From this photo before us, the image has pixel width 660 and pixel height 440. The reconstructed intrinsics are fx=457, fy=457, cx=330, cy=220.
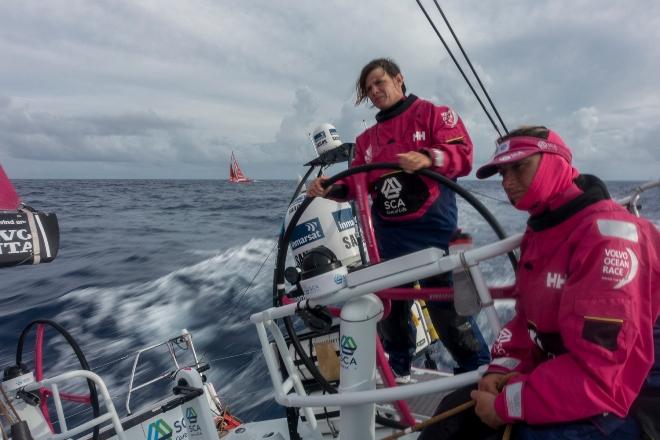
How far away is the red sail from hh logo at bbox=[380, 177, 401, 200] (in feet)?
4.90

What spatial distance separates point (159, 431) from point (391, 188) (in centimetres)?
204

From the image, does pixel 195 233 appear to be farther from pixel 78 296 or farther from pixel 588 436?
pixel 588 436

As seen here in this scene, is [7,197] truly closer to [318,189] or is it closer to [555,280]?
[318,189]

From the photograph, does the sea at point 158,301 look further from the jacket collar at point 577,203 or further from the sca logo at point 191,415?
the jacket collar at point 577,203

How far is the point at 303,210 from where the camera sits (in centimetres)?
169

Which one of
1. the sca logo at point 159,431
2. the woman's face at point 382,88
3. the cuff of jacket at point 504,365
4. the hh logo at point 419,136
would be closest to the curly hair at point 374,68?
the woman's face at point 382,88

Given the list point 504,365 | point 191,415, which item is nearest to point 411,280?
point 504,365

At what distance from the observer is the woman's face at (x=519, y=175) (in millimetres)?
1167

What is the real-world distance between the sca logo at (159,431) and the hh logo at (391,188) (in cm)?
194

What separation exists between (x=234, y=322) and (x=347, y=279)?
4626 mm

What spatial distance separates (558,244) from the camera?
3.70ft

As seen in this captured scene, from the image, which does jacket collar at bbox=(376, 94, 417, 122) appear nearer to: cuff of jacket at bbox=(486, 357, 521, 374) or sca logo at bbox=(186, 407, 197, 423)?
cuff of jacket at bbox=(486, 357, 521, 374)

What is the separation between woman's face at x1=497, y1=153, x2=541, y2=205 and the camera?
1.17 metres

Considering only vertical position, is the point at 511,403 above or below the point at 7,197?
below
